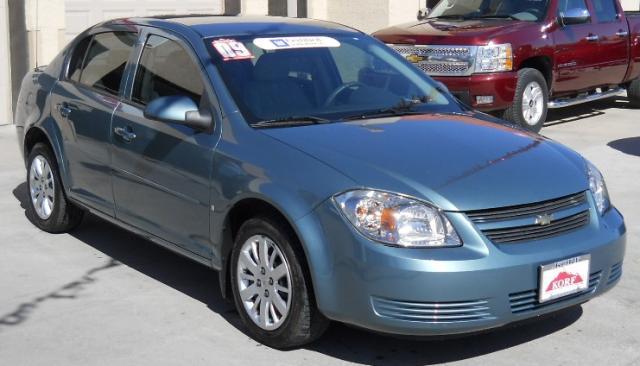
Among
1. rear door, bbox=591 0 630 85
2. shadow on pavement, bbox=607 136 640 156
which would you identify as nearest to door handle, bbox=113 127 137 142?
shadow on pavement, bbox=607 136 640 156

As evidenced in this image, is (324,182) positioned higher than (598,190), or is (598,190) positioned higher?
(324,182)

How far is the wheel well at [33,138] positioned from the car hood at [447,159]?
2504mm

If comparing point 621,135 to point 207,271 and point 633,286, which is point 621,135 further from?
point 207,271

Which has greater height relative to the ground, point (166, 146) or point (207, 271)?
point (166, 146)

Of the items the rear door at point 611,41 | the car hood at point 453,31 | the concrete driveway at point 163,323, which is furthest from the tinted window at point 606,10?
the concrete driveway at point 163,323

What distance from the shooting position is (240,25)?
6184 mm

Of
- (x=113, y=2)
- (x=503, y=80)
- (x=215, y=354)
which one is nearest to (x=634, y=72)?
(x=503, y=80)

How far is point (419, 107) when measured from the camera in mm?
6020

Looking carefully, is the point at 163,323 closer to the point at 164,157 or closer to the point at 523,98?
the point at 164,157

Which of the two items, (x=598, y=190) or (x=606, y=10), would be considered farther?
(x=606, y=10)

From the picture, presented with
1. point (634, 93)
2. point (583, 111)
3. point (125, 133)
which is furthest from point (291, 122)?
point (634, 93)

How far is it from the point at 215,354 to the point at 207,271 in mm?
1430

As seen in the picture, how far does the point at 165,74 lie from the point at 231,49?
1.52ft

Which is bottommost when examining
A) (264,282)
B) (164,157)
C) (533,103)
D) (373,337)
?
(373,337)
